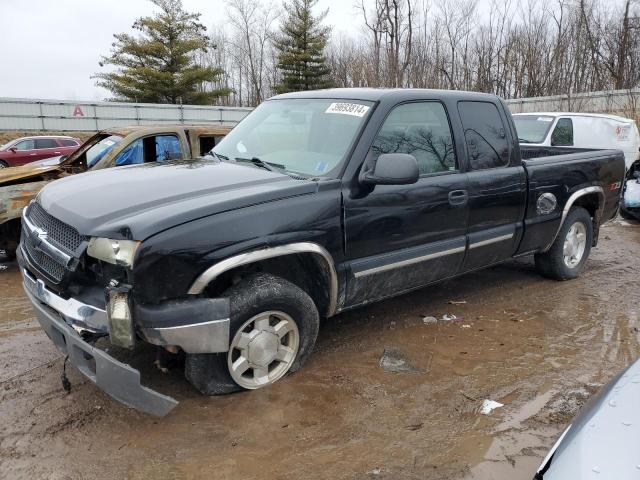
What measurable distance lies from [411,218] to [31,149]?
17.4m

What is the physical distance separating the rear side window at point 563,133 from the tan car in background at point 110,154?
249 inches

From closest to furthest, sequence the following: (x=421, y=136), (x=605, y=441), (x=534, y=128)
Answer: (x=605, y=441) < (x=421, y=136) < (x=534, y=128)

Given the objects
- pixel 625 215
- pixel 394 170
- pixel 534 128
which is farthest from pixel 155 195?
pixel 625 215

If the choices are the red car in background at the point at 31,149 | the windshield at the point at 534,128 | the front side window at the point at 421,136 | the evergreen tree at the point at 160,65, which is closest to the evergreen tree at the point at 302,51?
the evergreen tree at the point at 160,65

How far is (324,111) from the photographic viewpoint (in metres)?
3.91

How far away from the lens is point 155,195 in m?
3.05

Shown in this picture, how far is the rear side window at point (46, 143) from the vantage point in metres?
Result: 17.6

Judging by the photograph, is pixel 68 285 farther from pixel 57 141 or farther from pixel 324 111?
pixel 57 141

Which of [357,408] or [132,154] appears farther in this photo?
[132,154]

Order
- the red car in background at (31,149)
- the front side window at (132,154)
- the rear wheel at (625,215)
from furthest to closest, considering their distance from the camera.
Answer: the red car in background at (31,149), the rear wheel at (625,215), the front side window at (132,154)

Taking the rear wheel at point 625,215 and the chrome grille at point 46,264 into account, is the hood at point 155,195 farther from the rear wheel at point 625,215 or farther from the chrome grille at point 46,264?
the rear wheel at point 625,215

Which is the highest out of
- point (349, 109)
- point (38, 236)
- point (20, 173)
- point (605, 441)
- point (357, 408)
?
point (349, 109)

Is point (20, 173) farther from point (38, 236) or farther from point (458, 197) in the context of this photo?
point (458, 197)

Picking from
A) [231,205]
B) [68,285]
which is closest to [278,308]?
[231,205]
